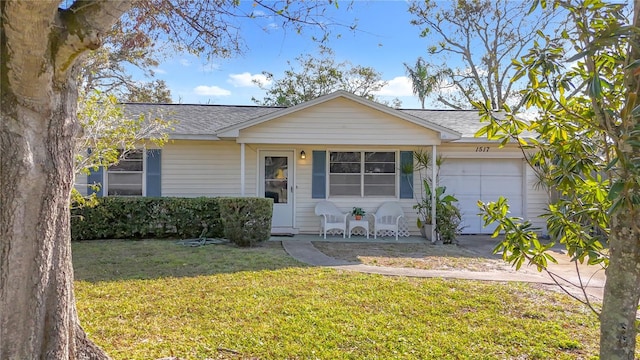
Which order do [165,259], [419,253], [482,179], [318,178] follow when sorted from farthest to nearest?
[482,179] → [318,178] → [419,253] → [165,259]

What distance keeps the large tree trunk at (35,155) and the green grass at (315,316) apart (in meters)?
1.29

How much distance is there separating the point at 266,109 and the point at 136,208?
551cm

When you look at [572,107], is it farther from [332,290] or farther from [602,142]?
[332,290]

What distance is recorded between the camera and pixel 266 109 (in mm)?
12562

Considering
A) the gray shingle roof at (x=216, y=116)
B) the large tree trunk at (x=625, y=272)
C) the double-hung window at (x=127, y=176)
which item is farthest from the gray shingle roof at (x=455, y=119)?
the large tree trunk at (x=625, y=272)

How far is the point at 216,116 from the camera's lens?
37.3 feet

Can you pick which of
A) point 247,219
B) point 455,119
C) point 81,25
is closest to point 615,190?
point 81,25

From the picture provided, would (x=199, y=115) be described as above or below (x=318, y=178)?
above

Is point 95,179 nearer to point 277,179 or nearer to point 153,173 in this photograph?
point 153,173

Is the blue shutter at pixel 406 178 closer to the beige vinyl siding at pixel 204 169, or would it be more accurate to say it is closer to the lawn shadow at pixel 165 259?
the lawn shadow at pixel 165 259

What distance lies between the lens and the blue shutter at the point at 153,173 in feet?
32.0

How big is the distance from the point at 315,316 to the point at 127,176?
26.1ft

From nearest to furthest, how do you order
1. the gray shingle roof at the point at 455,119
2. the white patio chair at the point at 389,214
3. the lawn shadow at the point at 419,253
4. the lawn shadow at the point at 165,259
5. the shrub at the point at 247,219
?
the lawn shadow at the point at 165,259 → the lawn shadow at the point at 419,253 → the shrub at the point at 247,219 → the white patio chair at the point at 389,214 → the gray shingle roof at the point at 455,119

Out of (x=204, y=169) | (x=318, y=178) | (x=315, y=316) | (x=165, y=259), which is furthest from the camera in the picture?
(x=318, y=178)
